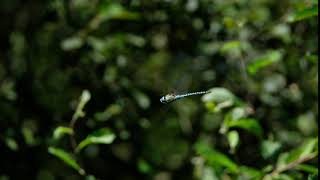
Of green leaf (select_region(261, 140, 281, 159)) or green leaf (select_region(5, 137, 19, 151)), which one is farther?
green leaf (select_region(5, 137, 19, 151))

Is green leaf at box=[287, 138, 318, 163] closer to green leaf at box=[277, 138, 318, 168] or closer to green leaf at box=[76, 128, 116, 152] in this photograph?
green leaf at box=[277, 138, 318, 168]

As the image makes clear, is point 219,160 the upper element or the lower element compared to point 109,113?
lower

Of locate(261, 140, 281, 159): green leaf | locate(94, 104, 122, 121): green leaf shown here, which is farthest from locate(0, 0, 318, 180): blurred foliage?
locate(261, 140, 281, 159): green leaf

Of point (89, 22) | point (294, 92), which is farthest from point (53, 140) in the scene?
point (294, 92)

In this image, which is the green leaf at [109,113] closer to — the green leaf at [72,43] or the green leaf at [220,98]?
the green leaf at [72,43]

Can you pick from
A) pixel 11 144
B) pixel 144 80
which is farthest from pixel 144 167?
pixel 11 144

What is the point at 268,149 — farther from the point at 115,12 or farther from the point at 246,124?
the point at 115,12
